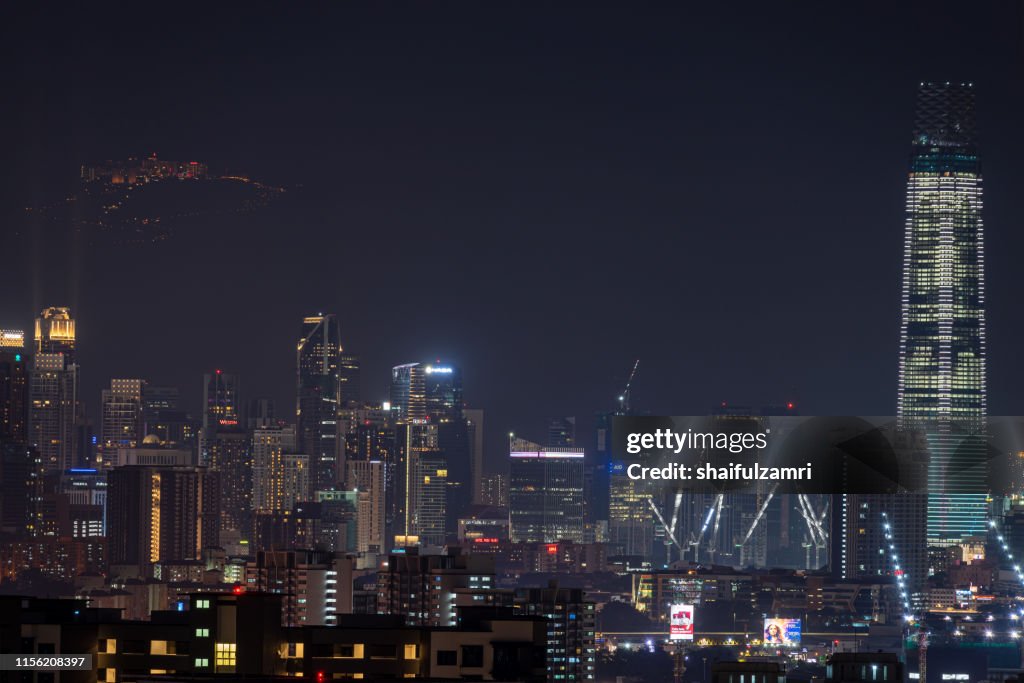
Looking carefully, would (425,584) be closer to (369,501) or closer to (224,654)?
(224,654)

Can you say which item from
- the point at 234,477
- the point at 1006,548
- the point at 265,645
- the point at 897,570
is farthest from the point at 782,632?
the point at 265,645

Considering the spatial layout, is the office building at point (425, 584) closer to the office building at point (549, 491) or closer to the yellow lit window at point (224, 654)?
the yellow lit window at point (224, 654)

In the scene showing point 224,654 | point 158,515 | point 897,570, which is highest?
point 158,515

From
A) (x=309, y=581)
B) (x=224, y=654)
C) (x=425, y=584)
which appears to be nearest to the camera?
(x=224, y=654)

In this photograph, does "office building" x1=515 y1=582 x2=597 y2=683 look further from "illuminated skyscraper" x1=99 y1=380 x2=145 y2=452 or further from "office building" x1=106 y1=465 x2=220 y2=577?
"illuminated skyscraper" x1=99 y1=380 x2=145 y2=452

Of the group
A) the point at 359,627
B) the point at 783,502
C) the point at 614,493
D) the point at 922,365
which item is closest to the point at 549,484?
the point at 614,493
